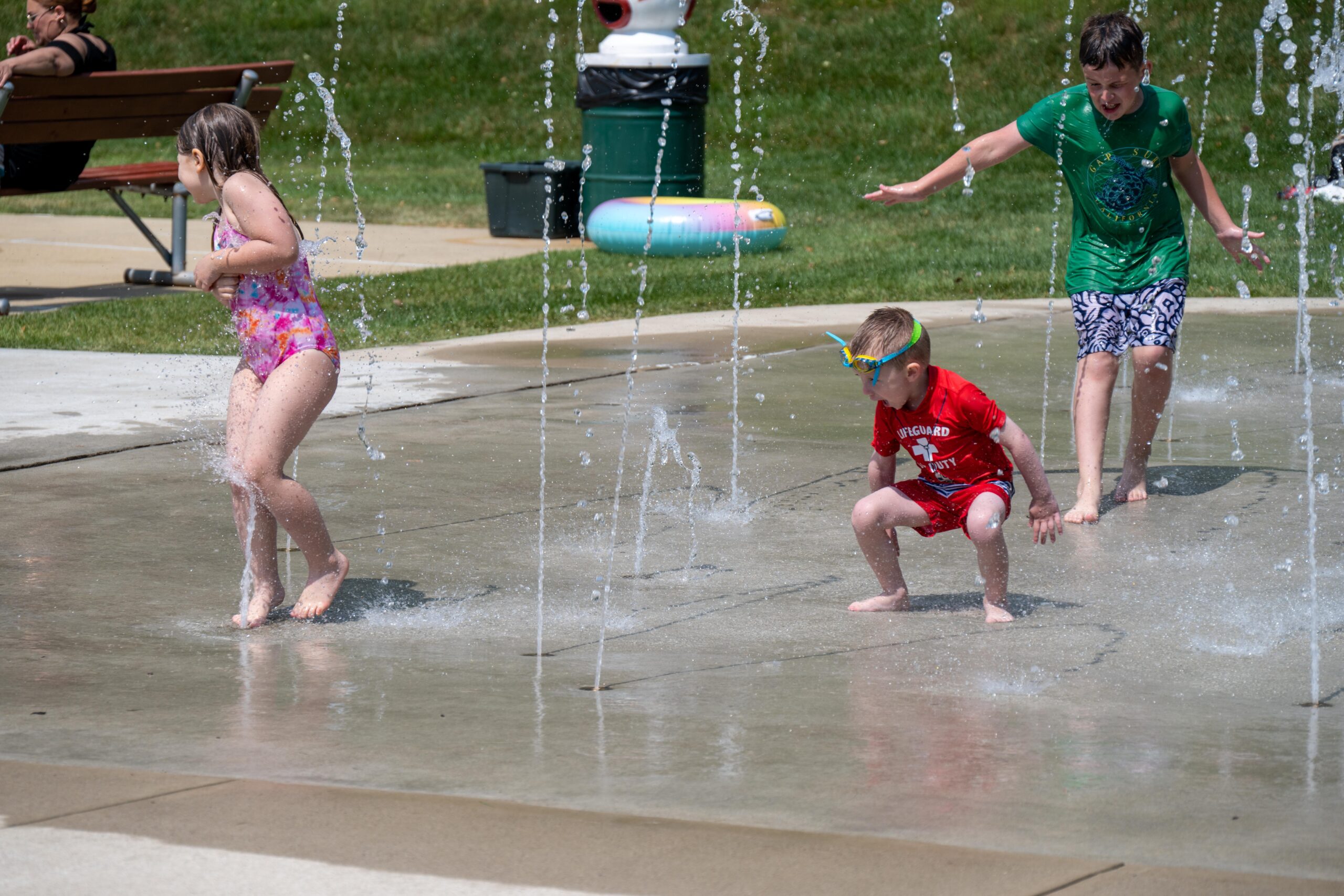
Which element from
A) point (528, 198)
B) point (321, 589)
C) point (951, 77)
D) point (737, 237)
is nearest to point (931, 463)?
point (321, 589)

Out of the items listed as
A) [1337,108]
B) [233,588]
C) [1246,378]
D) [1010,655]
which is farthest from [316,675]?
[1337,108]

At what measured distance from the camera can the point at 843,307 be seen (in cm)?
1109

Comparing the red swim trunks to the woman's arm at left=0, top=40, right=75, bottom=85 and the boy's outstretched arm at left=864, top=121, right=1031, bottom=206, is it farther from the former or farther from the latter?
the woman's arm at left=0, top=40, right=75, bottom=85

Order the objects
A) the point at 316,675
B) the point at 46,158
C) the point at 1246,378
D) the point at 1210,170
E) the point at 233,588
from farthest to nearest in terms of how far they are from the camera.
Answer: the point at 1210,170, the point at 46,158, the point at 1246,378, the point at 233,588, the point at 316,675

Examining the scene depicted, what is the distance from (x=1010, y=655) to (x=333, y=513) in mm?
2421

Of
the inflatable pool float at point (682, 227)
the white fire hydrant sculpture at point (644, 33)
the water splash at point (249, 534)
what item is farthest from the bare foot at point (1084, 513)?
the white fire hydrant sculpture at point (644, 33)

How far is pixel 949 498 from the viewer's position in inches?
195

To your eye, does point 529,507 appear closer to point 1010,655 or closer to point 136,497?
point 136,497

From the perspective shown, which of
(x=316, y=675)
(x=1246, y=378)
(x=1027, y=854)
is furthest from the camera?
(x=1246, y=378)

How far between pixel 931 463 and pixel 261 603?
5.72 ft

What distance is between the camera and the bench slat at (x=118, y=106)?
10.4 meters

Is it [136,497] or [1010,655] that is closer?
[1010,655]

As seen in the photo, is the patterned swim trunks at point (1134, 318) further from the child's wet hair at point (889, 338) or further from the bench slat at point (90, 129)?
the bench slat at point (90, 129)

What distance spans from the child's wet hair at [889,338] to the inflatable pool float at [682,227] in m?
8.59
